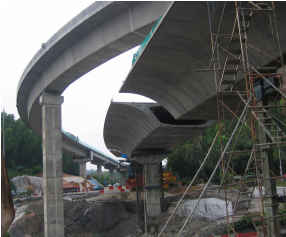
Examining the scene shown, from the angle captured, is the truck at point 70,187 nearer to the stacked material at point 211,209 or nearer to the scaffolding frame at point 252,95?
the stacked material at point 211,209

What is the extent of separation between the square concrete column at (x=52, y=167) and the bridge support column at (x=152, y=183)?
11.1 meters

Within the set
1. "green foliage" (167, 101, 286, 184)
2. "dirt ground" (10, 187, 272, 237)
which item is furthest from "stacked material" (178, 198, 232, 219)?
"green foliage" (167, 101, 286, 184)

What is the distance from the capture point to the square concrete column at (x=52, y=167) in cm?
1939

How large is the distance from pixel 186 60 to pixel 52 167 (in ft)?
37.6

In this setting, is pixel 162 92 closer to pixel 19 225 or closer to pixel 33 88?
pixel 33 88

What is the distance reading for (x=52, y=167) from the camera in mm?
20062

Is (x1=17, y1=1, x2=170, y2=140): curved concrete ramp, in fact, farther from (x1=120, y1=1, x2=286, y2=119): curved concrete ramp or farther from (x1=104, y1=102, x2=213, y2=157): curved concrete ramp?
(x1=104, y1=102, x2=213, y2=157): curved concrete ramp

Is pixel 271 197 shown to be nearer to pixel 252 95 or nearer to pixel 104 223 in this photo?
pixel 252 95

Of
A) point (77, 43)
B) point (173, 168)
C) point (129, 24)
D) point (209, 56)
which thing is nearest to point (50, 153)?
point (77, 43)

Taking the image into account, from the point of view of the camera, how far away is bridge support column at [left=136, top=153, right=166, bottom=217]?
2948 centimetres

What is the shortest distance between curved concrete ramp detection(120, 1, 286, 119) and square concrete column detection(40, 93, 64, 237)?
6.97 metres

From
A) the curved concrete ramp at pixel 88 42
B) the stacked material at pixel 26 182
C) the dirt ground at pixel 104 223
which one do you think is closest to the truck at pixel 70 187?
the stacked material at pixel 26 182

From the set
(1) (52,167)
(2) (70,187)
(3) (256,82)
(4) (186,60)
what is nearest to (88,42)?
(4) (186,60)

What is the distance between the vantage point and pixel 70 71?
18562 mm
